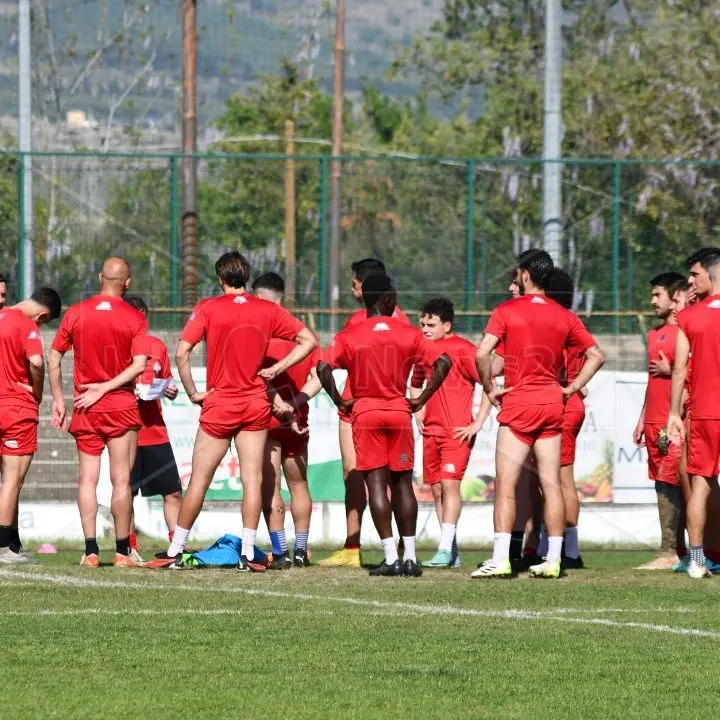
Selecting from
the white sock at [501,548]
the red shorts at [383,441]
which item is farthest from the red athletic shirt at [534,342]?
the white sock at [501,548]

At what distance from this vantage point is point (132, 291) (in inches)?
909

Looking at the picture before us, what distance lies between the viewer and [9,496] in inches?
483

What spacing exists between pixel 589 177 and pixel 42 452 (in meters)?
8.91

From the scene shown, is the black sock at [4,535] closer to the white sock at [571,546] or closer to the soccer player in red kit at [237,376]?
the soccer player in red kit at [237,376]

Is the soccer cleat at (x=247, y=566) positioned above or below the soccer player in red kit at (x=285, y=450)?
below

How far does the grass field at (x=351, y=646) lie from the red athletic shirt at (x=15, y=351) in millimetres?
1418

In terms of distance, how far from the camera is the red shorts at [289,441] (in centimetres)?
1262

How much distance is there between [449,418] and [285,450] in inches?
55.4

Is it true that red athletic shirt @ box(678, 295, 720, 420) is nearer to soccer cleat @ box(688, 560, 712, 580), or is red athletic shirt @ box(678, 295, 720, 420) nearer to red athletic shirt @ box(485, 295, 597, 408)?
red athletic shirt @ box(485, 295, 597, 408)

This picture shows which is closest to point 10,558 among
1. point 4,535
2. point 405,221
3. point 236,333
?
point 4,535

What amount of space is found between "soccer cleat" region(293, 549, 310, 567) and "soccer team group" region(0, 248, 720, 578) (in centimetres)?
2

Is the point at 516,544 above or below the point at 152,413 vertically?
below

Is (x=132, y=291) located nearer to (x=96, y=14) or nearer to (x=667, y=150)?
(x=96, y=14)

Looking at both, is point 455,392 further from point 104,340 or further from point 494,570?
point 104,340
